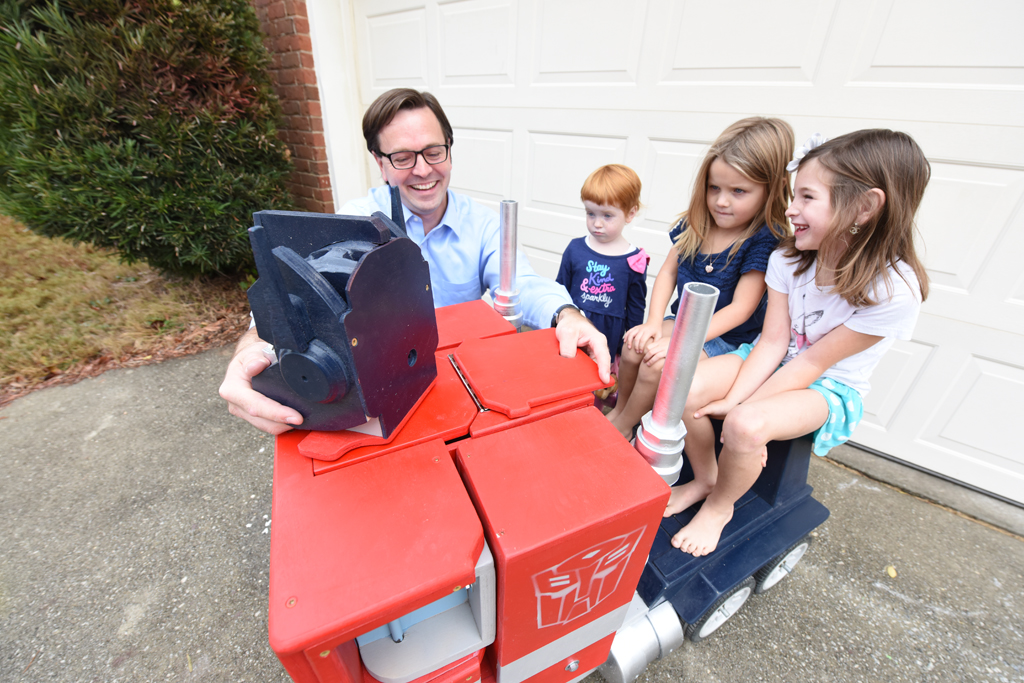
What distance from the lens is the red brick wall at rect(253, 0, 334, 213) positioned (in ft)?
11.8

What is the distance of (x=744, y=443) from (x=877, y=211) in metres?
0.80

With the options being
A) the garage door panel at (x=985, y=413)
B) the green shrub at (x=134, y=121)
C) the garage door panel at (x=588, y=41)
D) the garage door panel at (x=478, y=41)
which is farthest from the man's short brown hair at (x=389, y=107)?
the garage door panel at (x=985, y=413)

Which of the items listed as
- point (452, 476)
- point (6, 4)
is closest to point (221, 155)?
point (6, 4)

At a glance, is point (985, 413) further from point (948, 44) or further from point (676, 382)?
point (676, 382)

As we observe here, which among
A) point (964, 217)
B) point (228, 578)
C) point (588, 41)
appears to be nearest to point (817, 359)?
point (964, 217)

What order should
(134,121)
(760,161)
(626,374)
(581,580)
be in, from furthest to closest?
1. (134,121)
2. (626,374)
3. (760,161)
4. (581,580)

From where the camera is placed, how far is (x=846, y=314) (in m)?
1.37

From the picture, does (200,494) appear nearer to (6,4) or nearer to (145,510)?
(145,510)

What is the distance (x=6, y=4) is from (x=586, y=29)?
3.31 m

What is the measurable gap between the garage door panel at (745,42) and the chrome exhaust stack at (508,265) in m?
1.54

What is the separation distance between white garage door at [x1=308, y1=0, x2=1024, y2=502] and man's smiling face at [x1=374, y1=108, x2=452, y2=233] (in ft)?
4.40

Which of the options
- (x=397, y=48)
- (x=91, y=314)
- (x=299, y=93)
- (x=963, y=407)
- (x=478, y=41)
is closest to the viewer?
(x=963, y=407)

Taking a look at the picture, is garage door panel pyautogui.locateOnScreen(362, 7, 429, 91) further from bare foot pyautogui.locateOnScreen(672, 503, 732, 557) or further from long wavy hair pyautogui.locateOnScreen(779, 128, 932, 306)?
bare foot pyautogui.locateOnScreen(672, 503, 732, 557)

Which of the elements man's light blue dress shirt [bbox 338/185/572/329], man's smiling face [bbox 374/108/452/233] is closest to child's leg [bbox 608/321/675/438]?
man's light blue dress shirt [bbox 338/185/572/329]
